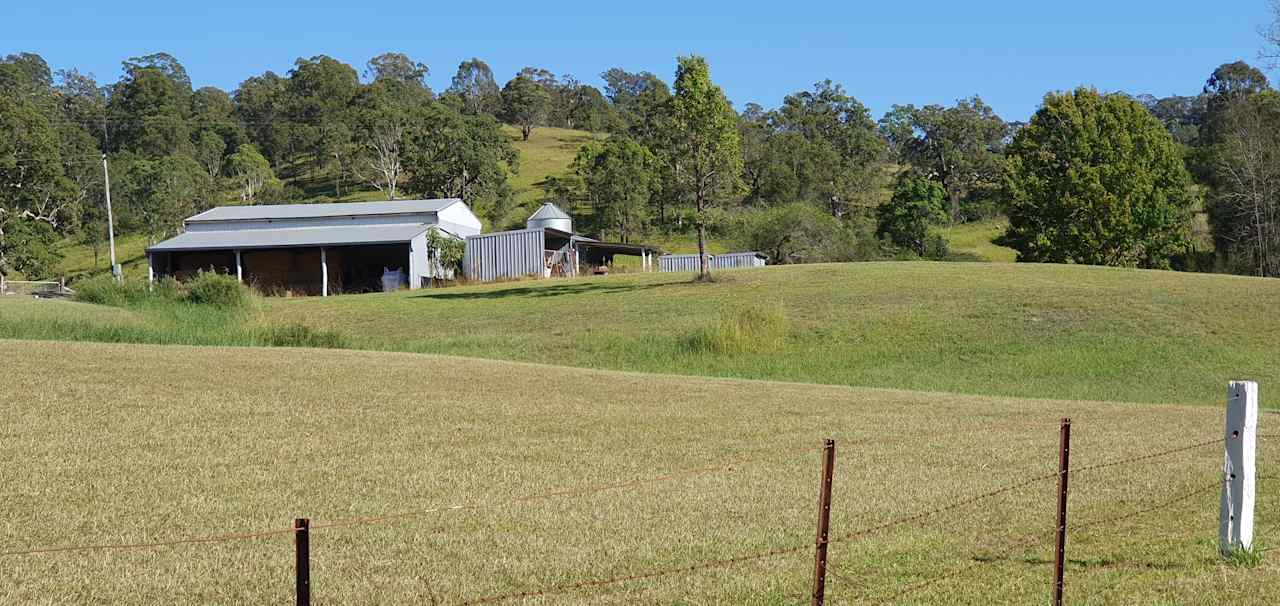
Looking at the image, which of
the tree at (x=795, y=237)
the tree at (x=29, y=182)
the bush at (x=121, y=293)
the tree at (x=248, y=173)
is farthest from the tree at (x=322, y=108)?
the bush at (x=121, y=293)

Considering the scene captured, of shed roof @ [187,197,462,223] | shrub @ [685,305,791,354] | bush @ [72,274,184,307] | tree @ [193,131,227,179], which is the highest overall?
tree @ [193,131,227,179]

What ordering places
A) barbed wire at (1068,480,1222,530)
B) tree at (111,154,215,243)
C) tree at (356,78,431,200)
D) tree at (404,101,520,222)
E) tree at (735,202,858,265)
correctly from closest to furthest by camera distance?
1. barbed wire at (1068,480,1222,530)
2. tree at (735,202,858,265)
3. tree at (111,154,215,243)
4. tree at (404,101,520,222)
5. tree at (356,78,431,200)

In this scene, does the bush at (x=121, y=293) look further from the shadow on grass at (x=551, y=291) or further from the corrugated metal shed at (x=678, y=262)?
the corrugated metal shed at (x=678, y=262)

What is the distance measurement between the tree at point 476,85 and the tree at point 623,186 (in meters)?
67.0

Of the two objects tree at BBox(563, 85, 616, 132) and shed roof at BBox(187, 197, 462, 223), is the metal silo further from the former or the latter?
tree at BBox(563, 85, 616, 132)

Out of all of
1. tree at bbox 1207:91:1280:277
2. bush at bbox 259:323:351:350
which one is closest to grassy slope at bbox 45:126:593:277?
bush at bbox 259:323:351:350

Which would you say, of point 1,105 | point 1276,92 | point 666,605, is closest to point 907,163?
point 1276,92

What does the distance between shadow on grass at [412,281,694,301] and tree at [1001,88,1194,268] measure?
1140 inches

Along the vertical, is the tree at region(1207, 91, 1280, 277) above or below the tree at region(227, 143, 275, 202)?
below

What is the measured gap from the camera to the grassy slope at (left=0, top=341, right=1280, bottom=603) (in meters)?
7.51

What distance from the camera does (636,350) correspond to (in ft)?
98.5

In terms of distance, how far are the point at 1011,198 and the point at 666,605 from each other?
64.0 meters

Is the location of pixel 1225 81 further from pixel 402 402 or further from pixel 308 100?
pixel 402 402

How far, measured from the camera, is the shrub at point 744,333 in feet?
97.2
